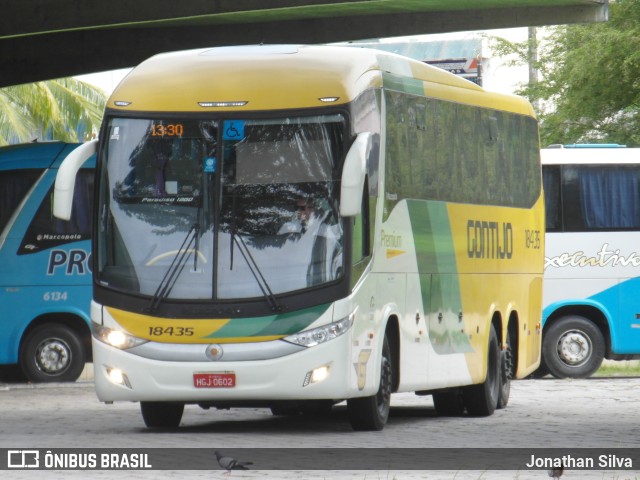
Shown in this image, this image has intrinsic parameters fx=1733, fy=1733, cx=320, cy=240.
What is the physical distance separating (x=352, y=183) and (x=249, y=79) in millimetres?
1591

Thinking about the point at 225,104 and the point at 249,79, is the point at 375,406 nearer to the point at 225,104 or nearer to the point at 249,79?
the point at 225,104

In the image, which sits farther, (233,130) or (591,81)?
(591,81)

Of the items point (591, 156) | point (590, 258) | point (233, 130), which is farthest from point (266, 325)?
point (591, 156)

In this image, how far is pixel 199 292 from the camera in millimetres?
14836

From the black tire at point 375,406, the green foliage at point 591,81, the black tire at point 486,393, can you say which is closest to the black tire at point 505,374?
the black tire at point 486,393

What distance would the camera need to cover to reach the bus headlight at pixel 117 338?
14898 mm

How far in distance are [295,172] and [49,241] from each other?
1043 cm

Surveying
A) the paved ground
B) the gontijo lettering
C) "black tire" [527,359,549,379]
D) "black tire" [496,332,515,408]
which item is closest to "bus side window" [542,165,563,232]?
"black tire" [527,359,549,379]

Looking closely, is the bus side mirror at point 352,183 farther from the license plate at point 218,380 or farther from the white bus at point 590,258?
the white bus at point 590,258

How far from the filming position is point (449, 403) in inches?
770

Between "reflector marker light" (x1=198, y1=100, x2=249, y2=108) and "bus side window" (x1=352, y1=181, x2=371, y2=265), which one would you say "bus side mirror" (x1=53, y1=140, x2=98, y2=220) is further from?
"bus side window" (x1=352, y1=181, x2=371, y2=265)

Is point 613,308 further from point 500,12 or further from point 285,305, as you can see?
point 285,305

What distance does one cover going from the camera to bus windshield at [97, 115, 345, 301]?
48.7 ft

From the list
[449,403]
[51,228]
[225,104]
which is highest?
[225,104]
